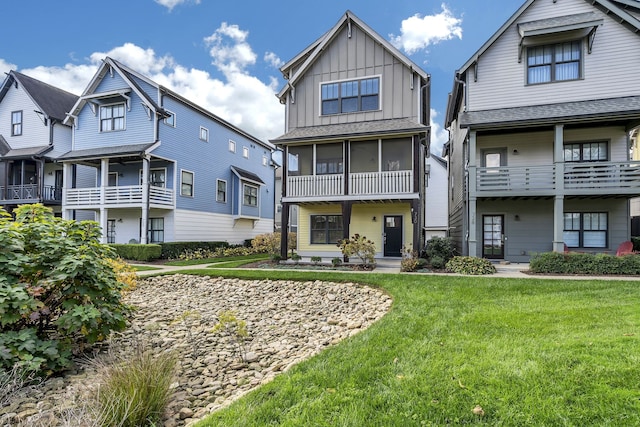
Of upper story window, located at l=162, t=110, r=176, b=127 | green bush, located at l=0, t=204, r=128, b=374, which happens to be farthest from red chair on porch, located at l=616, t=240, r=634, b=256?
upper story window, located at l=162, t=110, r=176, b=127

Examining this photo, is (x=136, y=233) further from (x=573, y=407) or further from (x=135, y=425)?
(x=573, y=407)

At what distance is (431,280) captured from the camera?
9.16 metres

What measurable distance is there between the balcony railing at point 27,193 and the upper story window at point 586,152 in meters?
27.2

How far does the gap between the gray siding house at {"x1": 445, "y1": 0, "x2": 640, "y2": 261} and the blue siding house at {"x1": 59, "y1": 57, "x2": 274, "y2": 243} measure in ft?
49.0

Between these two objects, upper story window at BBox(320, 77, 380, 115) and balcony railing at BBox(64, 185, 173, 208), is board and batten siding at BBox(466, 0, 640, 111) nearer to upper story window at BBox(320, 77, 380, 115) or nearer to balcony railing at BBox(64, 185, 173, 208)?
upper story window at BBox(320, 77, 380, 115)

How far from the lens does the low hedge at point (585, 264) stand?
A: 382 inches

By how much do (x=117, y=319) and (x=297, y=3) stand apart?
16.6 m

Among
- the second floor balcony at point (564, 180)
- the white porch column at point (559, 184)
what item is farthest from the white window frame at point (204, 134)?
the white porch column at point (559, 184)

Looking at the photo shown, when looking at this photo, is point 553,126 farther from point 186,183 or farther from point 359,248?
point 186,183

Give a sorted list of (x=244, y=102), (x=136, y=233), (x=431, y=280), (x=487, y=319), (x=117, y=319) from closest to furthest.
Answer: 1. (x=117, y=319)
2. (x=487, y=319)
3. (x=431, y=280)
4. (x=136, y=233)
5. (x=244, y=102)

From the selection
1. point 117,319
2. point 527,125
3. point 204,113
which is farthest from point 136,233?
point 527,125

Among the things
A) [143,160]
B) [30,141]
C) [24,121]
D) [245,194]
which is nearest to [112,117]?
[143,160]

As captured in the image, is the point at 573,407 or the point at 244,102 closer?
the point at 573,407

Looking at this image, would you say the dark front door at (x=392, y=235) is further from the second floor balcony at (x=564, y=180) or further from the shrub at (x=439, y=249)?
the second floor balcony at (x=564, y=180)
